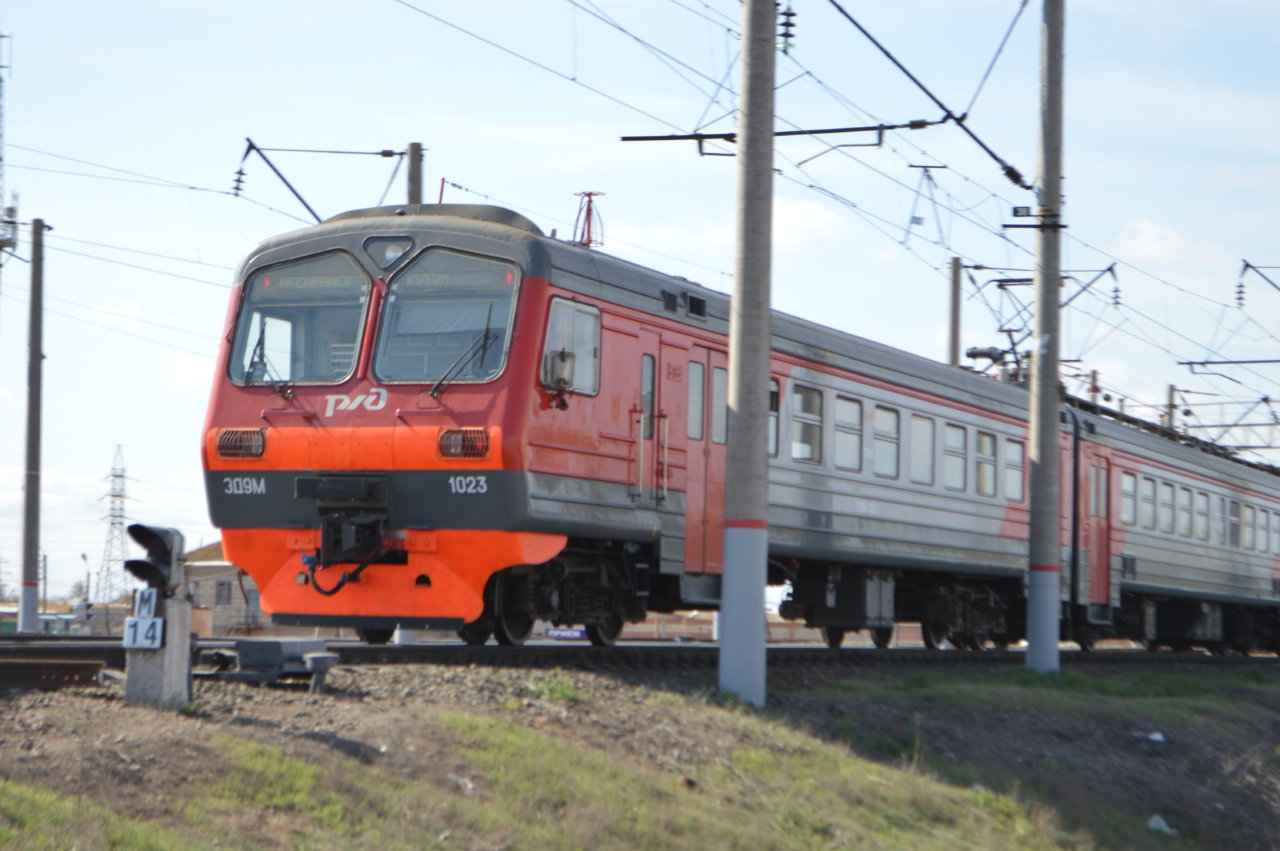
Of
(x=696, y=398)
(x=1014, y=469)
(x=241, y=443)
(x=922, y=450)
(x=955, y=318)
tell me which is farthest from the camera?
(x=955, y=318)

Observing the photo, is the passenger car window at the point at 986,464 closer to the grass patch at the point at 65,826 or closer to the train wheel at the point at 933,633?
the train wheel at the point at 933,633

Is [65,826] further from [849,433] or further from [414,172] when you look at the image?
[414,172]

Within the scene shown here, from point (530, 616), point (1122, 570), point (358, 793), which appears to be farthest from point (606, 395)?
point (1122, 570)

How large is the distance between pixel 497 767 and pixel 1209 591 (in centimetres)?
2075

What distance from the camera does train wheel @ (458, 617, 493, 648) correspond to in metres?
13.1

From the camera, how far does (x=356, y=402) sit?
12.0 meters

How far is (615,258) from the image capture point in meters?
13.0

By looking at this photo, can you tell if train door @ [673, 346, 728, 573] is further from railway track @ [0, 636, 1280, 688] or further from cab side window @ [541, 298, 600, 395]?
cab side window @ [541, 298, 600, 395]

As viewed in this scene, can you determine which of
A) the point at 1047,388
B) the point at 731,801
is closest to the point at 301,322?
the point at 731,801

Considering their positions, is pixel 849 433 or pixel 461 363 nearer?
pixel 461 363

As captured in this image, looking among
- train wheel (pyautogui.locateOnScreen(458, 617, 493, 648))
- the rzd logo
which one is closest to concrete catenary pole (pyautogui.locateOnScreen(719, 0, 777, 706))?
train wheel (pyautogui.locateOnScreen(458, 617, 493, 648))

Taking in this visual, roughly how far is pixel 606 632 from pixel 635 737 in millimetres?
5016

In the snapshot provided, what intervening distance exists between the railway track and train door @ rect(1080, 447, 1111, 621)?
2.41m

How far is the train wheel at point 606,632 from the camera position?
1405 centimetres
